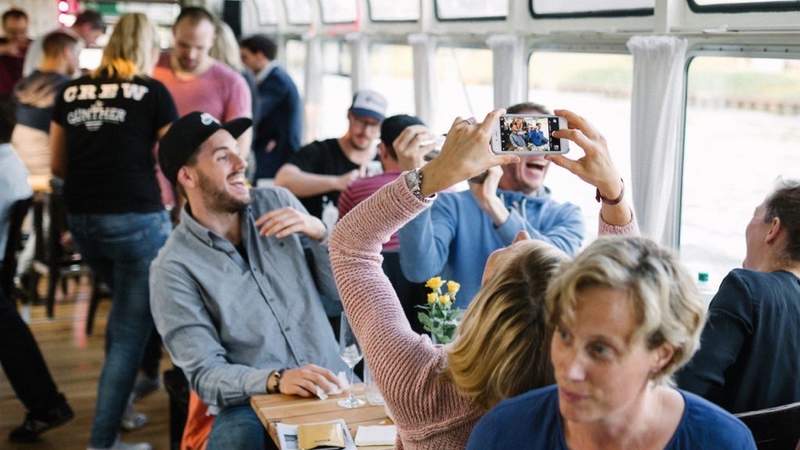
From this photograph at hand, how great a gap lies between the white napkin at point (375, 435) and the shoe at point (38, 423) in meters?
2.31

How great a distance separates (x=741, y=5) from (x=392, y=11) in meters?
4.10

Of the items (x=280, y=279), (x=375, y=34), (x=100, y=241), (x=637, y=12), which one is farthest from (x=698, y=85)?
(x=375, y=34)

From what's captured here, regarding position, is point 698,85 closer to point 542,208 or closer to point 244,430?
point 542,208

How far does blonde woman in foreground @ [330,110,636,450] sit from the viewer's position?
63.9 inches

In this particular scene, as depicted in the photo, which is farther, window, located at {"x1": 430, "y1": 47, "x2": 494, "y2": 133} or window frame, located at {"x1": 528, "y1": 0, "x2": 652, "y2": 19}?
window, located at {"x1": 430, "y1": 47, "x2": 494, "y2": 133}

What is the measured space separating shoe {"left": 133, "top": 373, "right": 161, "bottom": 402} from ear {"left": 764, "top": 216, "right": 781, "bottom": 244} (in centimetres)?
332

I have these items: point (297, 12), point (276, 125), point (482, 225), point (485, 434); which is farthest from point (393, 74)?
point (485, 434)

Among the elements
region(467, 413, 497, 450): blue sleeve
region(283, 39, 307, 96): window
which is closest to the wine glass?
region(467, 413, 497, 450): blue sleeve

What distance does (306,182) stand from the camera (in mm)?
4699

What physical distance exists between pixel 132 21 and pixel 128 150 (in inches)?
23.7

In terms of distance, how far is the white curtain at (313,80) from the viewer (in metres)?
8.77

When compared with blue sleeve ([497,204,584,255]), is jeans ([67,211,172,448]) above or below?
below

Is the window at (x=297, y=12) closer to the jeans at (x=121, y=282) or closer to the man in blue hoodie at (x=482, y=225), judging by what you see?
the jeans at (x=121, y=282)

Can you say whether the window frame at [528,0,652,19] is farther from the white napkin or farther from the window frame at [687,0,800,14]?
the white napkin
